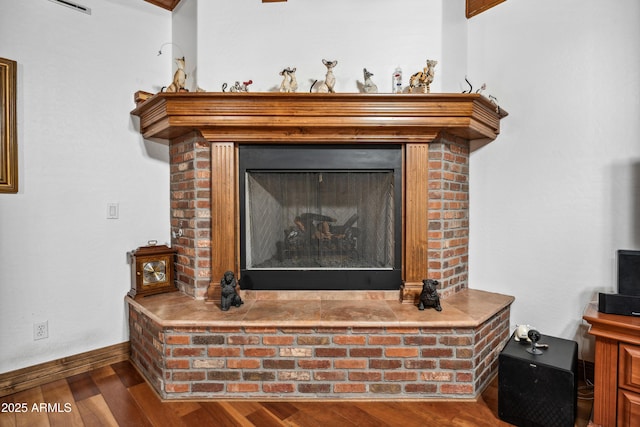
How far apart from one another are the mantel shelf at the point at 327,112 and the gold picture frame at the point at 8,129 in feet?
2.41

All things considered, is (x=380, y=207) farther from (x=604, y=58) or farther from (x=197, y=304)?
(x=604, y=58)

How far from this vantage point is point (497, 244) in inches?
87.4

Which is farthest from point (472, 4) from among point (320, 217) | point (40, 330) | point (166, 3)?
point (40, 330)

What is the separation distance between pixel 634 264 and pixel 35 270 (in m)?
3.15

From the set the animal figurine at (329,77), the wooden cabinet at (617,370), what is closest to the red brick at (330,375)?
the wooden cabinet at (617,370)

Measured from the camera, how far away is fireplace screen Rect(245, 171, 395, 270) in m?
2.12

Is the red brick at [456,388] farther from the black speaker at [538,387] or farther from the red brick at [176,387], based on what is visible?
the red brick at [176,387]

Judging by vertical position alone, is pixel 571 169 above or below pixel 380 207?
above

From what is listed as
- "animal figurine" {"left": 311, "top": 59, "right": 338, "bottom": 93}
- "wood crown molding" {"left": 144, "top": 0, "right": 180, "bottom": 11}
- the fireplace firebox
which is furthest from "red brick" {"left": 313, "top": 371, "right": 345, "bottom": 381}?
"wood crown molding" {"left": 144, "top": 0, "right": 180, "bottom": 11}

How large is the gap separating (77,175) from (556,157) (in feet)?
9.83

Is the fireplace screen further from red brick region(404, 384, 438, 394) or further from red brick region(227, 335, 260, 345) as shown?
red brick region(404, 384, 438, 394)

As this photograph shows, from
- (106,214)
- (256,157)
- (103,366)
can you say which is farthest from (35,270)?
(256,157)

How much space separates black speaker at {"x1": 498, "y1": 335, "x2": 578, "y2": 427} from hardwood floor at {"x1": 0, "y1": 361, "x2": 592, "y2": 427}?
116mm

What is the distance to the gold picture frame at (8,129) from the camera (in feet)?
5.73
